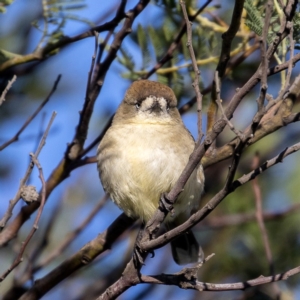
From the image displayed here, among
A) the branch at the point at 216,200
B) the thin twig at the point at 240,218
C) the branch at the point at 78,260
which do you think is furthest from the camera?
the thin twig at the point at 240,218

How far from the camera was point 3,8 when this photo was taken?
3500 millimetres

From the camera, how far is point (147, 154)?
13.2 feet

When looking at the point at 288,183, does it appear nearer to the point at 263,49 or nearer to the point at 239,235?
the point at 239,235

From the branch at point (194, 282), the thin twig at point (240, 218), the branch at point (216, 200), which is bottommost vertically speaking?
the branch at point (194, 282)

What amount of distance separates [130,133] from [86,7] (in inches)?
34.9

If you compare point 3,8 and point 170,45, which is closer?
point 3,8

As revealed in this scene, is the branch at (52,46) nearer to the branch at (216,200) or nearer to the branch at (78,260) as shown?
the branch at (78,260)

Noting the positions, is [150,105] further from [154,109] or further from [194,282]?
[194,282]

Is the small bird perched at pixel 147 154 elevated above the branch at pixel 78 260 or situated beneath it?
elevated above

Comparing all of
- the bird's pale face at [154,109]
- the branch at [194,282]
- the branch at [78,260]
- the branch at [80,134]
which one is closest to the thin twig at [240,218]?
the branch at [78,260]

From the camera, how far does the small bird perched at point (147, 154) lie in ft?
13.0

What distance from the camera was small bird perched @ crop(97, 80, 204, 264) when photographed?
3.96 m

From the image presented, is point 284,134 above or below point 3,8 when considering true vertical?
below

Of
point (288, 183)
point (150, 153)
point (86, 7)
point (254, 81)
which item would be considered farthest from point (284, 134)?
point (254, 81)
